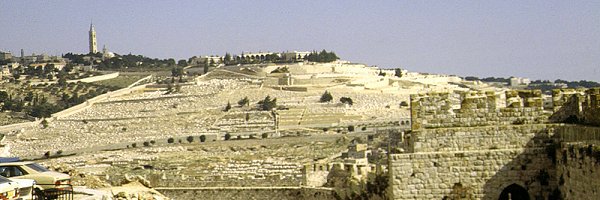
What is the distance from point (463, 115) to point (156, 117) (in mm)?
93066

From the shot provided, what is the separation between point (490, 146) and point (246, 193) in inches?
362

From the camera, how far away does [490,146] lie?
10273 millimetres

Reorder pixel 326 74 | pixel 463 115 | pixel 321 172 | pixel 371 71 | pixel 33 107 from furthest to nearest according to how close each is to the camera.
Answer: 1. pixel 371 71
2. pixel 326 74
3. pixel 33 107
4. pixel 321 172
5. pixel 463 115

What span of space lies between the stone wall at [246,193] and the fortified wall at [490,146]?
5.59 m

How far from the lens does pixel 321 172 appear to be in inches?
692

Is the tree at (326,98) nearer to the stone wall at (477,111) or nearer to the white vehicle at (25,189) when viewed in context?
the white vehicle at (25,189)

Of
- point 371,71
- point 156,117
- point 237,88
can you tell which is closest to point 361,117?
point 156,117

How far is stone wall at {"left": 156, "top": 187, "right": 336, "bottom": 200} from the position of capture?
17.1 m

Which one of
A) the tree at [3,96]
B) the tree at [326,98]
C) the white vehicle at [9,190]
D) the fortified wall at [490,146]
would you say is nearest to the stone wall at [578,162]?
the fortified wall at [490,146]

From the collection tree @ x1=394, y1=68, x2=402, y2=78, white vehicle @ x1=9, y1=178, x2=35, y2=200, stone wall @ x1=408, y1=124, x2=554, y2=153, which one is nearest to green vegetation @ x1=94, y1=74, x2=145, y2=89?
tree @ x1=394, y1=68, x2=402, y2=78

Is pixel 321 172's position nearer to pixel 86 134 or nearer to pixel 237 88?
pixel 86 134

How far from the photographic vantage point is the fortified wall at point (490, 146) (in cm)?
1004

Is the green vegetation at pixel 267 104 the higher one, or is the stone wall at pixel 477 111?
the stone wall at pixel 477 111

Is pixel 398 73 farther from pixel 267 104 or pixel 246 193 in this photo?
pixel 246 193
